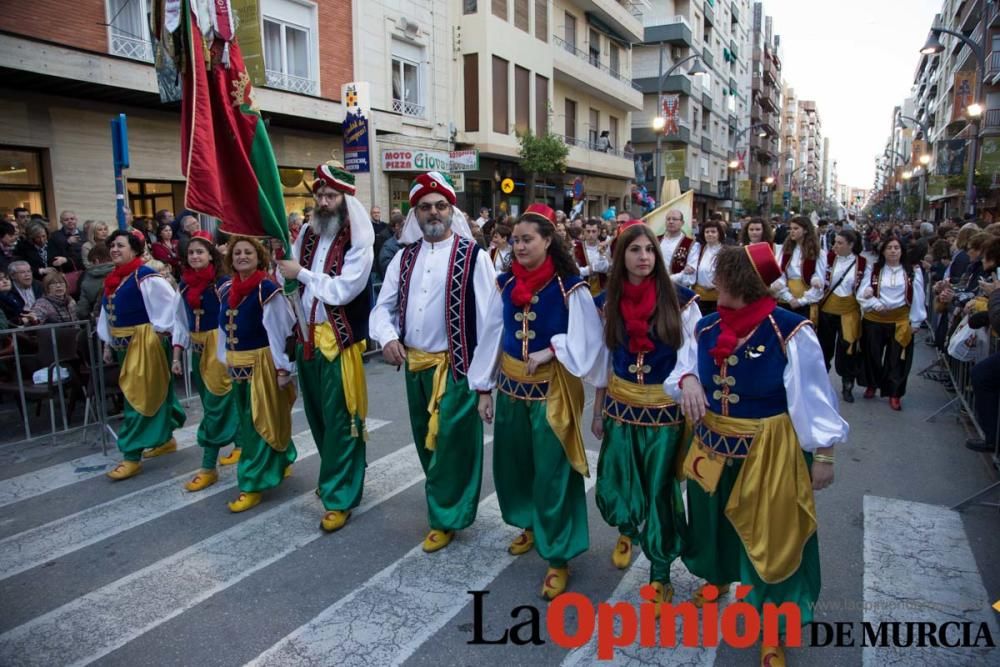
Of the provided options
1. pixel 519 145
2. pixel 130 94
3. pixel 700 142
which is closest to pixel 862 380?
pixel 130 94

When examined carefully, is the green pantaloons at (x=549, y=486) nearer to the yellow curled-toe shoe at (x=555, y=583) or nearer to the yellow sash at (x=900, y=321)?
the yellow curled-toe shoe at (x=555, y=583)

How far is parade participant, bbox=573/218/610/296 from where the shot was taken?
10273 millimetres

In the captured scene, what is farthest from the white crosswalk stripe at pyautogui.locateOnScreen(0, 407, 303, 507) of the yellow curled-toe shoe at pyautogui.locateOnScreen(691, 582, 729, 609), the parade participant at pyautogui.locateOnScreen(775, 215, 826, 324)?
the parade participant at pyautogui.locateOnScreen(775, 215, 826, 324)

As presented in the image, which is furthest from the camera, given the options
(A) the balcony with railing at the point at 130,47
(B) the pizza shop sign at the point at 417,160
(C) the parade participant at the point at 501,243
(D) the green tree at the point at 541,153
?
(D) the green tree at the point at 541,153

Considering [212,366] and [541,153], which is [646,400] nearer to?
[212,366]

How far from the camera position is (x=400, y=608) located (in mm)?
3691

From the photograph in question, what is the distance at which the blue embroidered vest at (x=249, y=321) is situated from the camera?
5.09m

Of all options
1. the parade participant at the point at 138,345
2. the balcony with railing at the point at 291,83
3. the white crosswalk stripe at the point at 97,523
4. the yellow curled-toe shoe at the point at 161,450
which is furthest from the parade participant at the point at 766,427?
the balcony with railing at the point at 291,83

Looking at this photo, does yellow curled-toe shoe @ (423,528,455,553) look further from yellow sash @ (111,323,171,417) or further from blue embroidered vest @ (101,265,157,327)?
blue embroidered vest @ (101,265,157,327)

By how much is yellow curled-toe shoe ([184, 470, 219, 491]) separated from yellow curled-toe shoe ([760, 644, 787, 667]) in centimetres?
417

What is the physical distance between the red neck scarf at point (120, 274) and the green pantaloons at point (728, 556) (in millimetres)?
4877

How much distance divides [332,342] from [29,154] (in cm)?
1004

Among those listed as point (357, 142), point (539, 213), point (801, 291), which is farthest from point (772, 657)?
point (357, 142)

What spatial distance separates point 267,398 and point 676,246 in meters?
6.03
